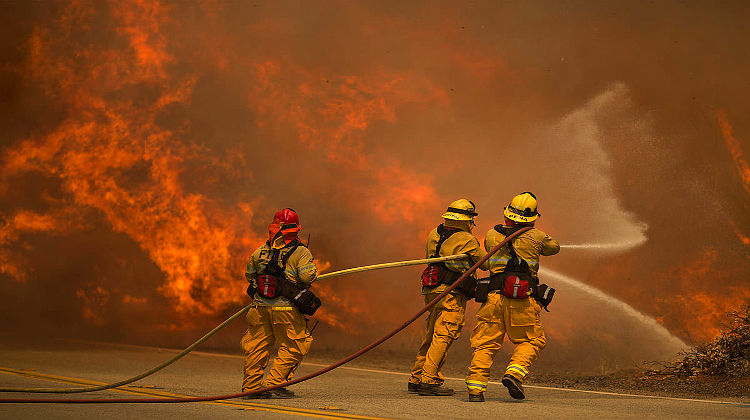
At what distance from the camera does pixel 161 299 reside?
1938 centimetres

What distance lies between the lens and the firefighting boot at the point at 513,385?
406 inches

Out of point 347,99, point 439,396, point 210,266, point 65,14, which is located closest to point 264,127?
point 347,99

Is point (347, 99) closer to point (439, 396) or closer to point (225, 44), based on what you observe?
point (225, 44)

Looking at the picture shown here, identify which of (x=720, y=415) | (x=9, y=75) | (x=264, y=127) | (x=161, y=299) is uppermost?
(x=9, y=75)

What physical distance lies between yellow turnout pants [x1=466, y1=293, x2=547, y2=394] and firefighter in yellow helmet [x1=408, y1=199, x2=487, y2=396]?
43 centimetres

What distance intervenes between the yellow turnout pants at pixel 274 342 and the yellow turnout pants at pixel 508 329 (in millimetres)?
1825

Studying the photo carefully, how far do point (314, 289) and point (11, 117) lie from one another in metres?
7.60

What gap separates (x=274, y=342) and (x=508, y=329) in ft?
8.14

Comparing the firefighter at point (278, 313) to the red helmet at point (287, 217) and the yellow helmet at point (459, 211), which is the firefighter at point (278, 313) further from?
the yellow helmet at point (459, 211)

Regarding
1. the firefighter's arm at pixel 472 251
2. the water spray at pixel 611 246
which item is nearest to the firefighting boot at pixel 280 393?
the firefighter's arm at pixel 472 251

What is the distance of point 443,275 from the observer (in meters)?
11.4

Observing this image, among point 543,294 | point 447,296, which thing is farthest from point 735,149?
point 447,296

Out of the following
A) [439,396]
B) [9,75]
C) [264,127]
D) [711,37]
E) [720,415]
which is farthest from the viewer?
A: [9,75]

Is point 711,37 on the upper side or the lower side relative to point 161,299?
upper
